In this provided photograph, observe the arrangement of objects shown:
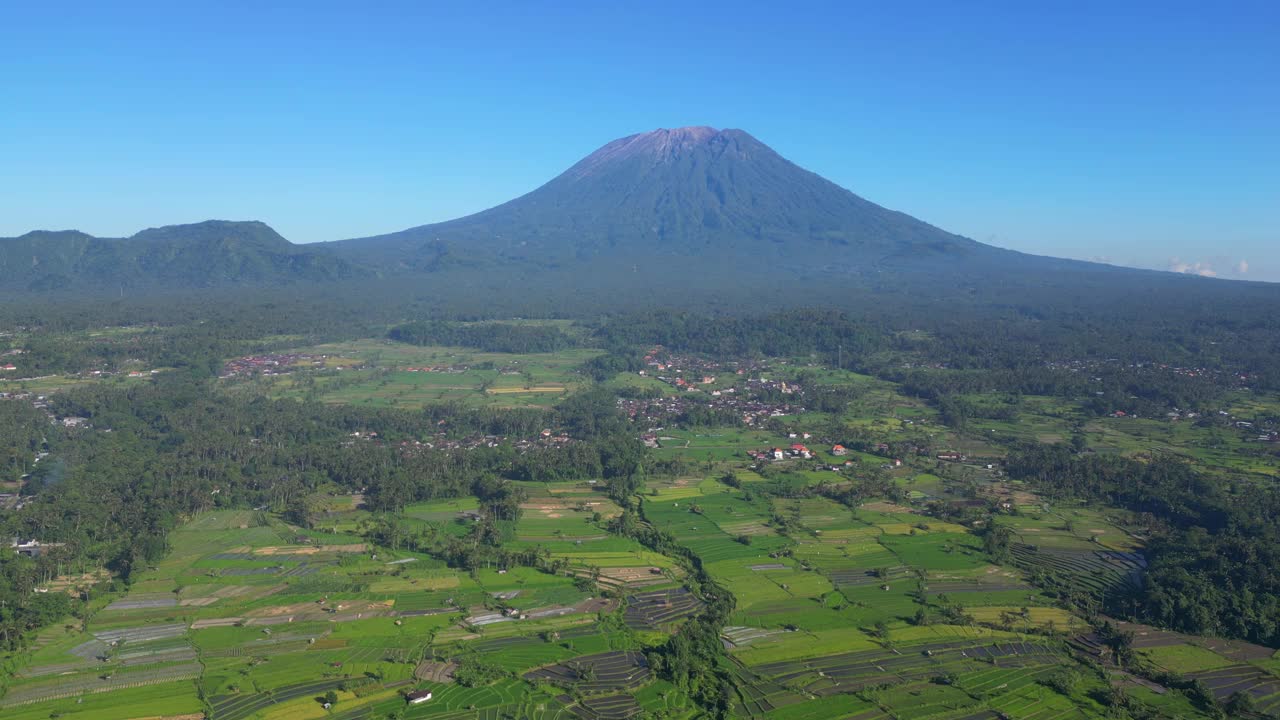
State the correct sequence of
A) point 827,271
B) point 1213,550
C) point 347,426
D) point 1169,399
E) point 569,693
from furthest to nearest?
point 827,271, point 1169,399, point 347,426, point 1213,550, point 569,693

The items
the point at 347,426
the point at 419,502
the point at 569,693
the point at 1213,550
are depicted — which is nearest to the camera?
the point at 569,693

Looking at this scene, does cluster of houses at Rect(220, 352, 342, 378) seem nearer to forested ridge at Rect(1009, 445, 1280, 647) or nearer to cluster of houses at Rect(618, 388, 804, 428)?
cluster of houses at Rect(618, 388, 804, 428)

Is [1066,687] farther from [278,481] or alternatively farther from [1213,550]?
[278,481]

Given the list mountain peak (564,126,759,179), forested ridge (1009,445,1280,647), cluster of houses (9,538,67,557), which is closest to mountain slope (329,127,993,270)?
mountain peak (564,126,759,179)

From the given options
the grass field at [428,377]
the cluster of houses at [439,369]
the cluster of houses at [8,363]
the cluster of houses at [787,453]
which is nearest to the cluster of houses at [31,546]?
the grass field at [428,377]

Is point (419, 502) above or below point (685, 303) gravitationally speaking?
below

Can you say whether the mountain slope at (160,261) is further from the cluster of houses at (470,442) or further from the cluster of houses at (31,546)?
the cluster of houses at (31,546)

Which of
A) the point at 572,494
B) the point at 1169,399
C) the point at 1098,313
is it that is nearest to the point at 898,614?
the point at 572,494
